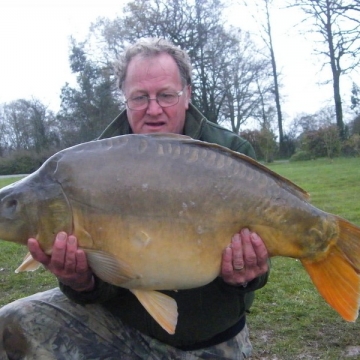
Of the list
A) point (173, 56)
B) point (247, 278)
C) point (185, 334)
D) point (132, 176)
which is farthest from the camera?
point (173, 56)

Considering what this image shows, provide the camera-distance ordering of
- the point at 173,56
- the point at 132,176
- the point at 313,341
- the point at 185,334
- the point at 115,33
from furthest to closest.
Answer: the point at 115,33 < the point at 313,341 < the point at 173,56 < the point at 185,334 < the point at 132,176

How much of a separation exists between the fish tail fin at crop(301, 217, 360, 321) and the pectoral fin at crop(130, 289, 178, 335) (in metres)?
0.47

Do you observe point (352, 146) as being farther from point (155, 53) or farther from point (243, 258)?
point (243, 258)

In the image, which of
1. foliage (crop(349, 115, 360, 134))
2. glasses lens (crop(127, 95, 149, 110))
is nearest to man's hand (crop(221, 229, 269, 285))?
glasses lens (crop(127, 95, 149, 110))

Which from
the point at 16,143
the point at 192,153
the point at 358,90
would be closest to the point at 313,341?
the point at 192,153

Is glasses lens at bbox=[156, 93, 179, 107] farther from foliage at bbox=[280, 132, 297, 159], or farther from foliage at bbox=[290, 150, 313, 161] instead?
foliage at bbox=[280, 132, 297, 159]

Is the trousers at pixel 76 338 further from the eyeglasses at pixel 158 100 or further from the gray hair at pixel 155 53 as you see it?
the gray hair at pixel 155 53

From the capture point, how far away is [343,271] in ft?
5.59

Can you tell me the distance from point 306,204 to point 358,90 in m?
26.0

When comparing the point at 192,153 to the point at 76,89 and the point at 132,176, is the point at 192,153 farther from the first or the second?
the point at 76,89

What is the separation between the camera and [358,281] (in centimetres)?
171

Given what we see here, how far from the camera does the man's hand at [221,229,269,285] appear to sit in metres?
1.64

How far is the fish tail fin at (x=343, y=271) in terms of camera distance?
1.70 metres

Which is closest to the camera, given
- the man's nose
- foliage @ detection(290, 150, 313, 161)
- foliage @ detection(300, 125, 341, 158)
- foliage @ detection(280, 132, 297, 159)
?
the man's nose
